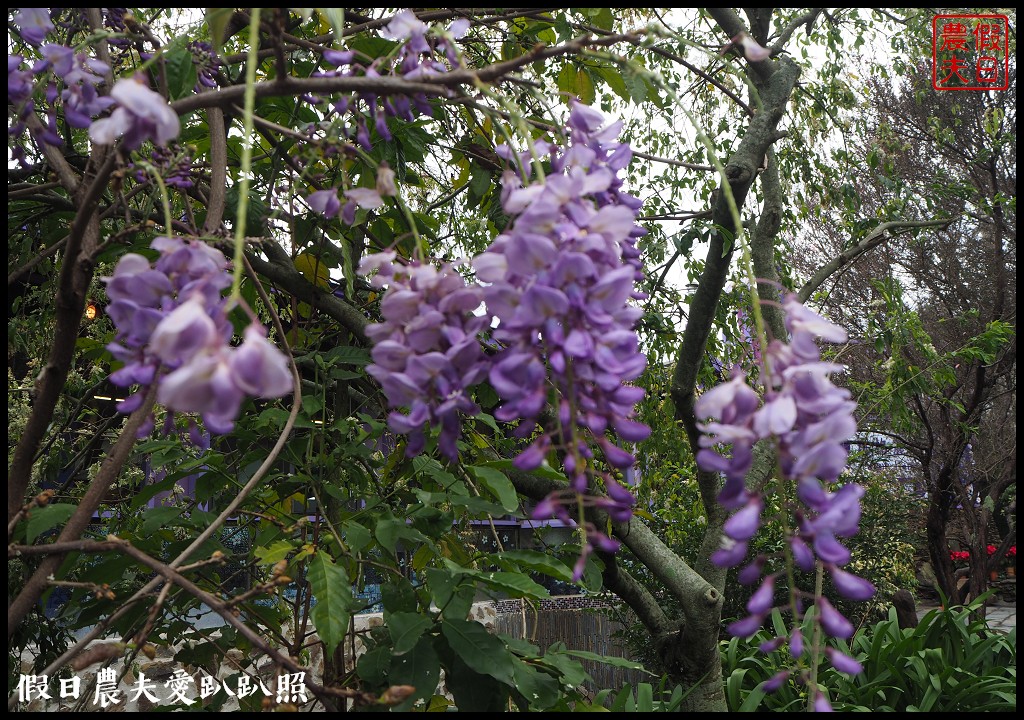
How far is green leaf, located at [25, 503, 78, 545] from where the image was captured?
3.39ft

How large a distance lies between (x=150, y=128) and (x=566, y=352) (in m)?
0.40

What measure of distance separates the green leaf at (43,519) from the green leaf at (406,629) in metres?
0.49

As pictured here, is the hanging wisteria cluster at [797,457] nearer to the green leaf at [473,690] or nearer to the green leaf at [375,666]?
the green leaf at [473,690]

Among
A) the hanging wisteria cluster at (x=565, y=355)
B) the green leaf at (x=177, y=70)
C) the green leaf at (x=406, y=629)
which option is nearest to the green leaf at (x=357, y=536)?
the green leaf at (x=406, y=629)

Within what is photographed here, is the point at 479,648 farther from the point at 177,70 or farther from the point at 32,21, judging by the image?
the point at 32,21

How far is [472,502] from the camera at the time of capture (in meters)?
1.33

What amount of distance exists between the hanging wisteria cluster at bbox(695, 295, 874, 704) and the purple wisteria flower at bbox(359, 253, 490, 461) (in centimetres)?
23

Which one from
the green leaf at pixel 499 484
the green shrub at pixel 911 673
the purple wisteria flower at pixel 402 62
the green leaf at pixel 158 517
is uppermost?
the purple wisteria flower at pixel 402 62

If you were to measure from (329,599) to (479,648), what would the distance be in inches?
9.1

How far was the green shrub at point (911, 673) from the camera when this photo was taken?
266 centimetres

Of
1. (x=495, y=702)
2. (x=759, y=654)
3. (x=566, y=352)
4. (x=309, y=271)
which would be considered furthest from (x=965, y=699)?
(x=566, y=352)

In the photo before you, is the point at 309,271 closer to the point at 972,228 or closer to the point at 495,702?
the point at 495,702

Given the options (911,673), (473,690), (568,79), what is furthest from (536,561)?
(911,673)

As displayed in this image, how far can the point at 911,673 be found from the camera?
115 inches
